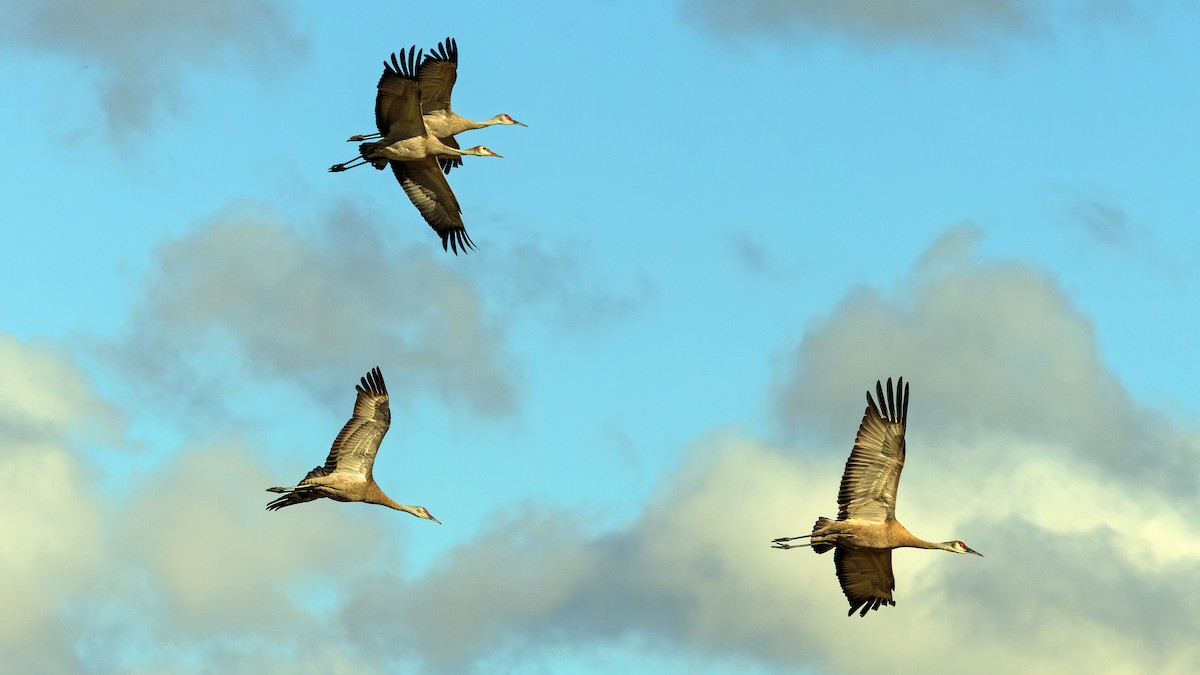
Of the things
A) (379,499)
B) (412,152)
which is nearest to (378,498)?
(379,499)

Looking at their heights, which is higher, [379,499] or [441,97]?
[441,97]

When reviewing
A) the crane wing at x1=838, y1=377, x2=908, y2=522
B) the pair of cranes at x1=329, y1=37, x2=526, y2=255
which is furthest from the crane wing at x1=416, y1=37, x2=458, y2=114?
the crane wing at x1=838, y1=377, x2=908, y2=522

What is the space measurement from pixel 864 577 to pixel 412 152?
1342 cm

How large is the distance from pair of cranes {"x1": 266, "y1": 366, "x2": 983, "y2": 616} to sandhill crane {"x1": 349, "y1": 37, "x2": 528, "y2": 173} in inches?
252

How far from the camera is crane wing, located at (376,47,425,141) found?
4566cm

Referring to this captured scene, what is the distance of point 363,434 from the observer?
4556cm

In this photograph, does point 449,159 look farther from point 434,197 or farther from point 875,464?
point 875,464

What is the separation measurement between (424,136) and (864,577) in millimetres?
13436

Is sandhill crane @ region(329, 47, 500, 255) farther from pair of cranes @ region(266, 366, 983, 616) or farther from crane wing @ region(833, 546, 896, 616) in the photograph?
crane wing @ region(833, 546, 896, 616)

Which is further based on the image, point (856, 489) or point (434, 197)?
point (434, 197)

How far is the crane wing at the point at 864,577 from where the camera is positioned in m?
43.1

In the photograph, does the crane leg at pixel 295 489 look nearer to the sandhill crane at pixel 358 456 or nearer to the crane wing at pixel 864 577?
the sandhill crane at pixel 358 456

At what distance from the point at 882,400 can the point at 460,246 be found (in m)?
12.7

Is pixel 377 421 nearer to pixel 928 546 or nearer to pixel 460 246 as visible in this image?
pixel 460 246
